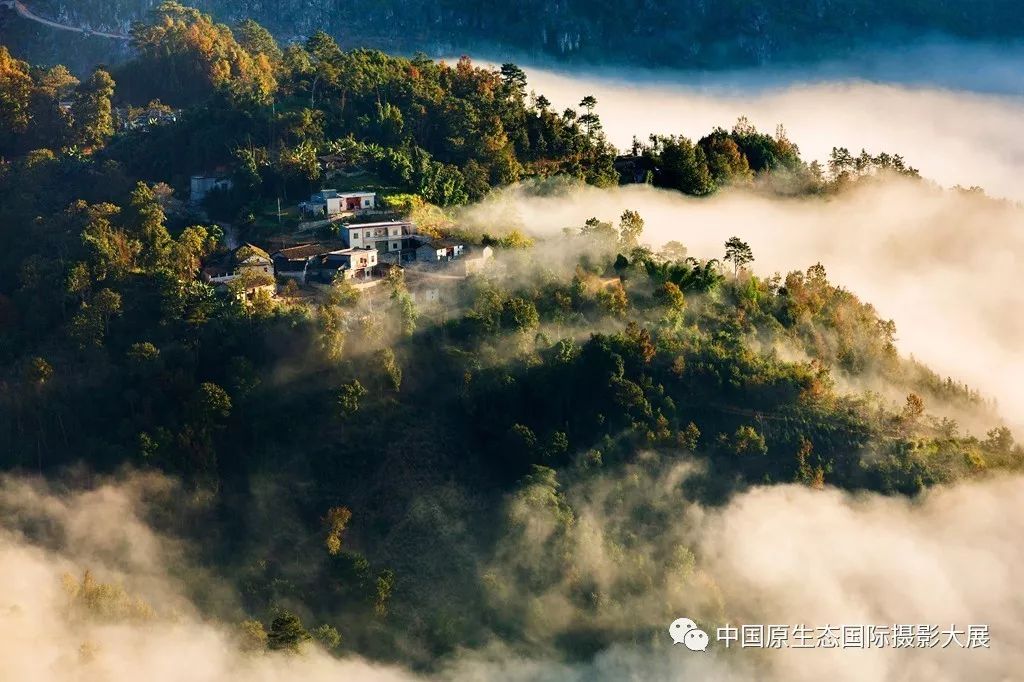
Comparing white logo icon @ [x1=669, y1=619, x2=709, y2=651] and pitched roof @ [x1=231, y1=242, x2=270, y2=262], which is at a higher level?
pitched roof @ [x1=231, y1=242, x2=270, y2=262]

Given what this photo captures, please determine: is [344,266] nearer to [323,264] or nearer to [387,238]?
[323,264]

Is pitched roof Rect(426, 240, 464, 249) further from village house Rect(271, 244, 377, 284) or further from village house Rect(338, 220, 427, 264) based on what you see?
village house Rect(271, 244, 377, 284)

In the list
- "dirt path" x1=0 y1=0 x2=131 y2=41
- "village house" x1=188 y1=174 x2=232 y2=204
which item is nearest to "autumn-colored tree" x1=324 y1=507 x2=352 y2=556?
"village house" x1=188 y1=174 x2=232 y2=204

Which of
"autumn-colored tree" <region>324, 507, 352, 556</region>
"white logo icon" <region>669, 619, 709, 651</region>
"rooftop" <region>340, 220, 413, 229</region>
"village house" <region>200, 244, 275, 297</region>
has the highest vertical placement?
"rooftop" <region>340, 220, 413, 229</region>

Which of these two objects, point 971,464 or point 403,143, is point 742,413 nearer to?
point 971,464

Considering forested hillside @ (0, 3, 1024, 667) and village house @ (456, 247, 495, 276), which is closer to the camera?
forested hillside @ (0, 3, 1024, 667)

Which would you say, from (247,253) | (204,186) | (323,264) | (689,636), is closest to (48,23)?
(204,186)

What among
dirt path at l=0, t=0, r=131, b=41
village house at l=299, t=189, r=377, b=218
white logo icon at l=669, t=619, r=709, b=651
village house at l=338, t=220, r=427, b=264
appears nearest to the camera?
white logo icon at l=669, t=619, r=709, b=651
